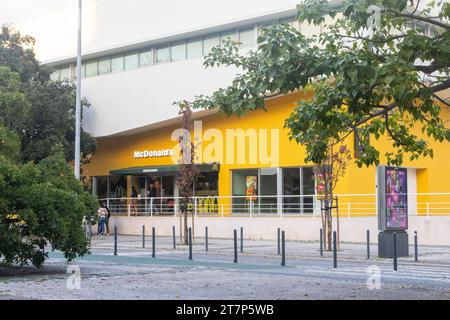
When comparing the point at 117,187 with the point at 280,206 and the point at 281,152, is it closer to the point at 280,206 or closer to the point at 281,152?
the point at 281,152

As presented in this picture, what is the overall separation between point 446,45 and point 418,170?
29614mm

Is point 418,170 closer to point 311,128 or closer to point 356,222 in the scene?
point 356,222

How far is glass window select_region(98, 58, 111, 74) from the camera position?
4506 cm

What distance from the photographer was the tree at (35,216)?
47.5 ft

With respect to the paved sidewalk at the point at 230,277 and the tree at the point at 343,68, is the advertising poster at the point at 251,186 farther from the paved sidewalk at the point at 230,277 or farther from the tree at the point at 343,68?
the tree at the point at 343,68

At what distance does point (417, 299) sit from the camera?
1130 centimetres

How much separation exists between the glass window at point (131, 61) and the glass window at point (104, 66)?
159cm

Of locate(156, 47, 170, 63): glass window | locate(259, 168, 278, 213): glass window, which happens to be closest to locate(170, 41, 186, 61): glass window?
locate(156, 47, 170, 63): glass window

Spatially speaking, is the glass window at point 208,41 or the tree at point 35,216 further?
the glass window at point 208,41

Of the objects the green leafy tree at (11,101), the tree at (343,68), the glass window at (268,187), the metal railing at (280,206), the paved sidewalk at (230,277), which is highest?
the green leafy tree at (11,101)

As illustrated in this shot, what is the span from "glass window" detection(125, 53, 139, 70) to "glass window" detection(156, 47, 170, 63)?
1.60 metres

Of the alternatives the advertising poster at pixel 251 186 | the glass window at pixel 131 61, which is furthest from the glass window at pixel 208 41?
the advertising poster at pixel 251 186

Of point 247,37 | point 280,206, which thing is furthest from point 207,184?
point 247,37
